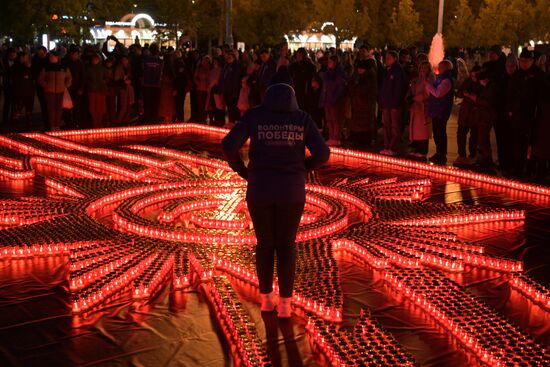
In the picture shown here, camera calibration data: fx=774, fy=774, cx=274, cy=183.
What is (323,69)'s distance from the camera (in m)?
18.0

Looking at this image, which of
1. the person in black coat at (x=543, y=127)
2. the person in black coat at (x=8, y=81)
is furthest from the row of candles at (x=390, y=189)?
the person in black coat at (x=8, y=81)

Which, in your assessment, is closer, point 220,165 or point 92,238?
point 92,238

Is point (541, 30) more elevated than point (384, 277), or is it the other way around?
point (541, 30)

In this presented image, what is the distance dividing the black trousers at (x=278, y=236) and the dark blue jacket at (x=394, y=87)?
357 inches

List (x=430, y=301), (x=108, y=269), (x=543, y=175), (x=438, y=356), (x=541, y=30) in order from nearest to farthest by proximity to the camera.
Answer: (x=438, y=356), (x=430, y=301), (x=108, y=269), (x=543, y=175), (x=541, y=30)

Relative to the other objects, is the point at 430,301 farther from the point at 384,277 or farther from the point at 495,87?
the point at 495,87

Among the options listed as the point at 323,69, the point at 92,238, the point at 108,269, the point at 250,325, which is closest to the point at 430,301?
the point at 250,325

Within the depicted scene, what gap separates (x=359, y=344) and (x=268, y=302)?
1.04 meters

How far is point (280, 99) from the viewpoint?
6188 mm

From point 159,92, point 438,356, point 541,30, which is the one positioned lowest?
point 438,356

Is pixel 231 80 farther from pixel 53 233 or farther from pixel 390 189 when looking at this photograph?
pixel 53 233

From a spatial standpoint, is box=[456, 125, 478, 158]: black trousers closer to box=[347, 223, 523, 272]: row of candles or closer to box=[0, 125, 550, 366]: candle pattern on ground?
box=[0, 125, 550, 366]: candle pattern on ground

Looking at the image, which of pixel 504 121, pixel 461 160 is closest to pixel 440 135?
pixel 461 160

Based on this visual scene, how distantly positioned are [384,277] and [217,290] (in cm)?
175
